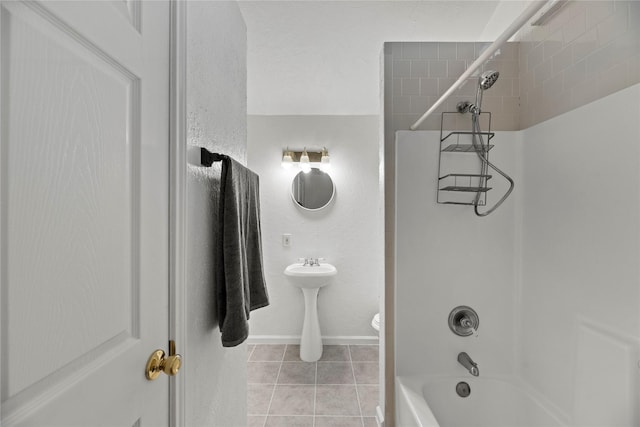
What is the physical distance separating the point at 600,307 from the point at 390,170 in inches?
39.7

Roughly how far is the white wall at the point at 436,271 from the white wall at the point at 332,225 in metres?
1.41

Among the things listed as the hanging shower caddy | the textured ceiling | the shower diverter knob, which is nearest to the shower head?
the hanging shower caddy

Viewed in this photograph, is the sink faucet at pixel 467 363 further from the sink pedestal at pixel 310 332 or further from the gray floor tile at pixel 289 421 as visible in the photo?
the sink pedestal at pixel 310 332

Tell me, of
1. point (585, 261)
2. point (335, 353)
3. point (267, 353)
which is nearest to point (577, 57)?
point (585, 261)

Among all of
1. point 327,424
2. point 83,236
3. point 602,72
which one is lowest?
point 327,424

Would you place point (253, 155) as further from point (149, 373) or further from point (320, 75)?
point (149, 373)

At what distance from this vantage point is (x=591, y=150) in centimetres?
112

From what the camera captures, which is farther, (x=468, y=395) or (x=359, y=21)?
(x=359, y=21)

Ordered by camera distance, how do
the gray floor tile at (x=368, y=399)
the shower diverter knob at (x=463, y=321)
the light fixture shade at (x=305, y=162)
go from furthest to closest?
1. the light fixture shade at (x=305, y=162)
2. the gray floor tile at (x=368, y=399)
3. the shower diverter knob at (x=463, y=321)

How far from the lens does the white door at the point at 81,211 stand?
41 centimetres

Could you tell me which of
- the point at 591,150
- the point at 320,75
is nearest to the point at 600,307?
the point at 591,150

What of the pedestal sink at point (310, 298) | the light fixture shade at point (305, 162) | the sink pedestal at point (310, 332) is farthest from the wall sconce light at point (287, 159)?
the sink pedestal at point (310, 332)

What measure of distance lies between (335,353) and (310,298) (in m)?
0.58

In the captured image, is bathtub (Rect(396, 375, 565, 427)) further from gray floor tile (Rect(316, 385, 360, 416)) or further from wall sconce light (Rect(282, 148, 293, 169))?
wall sconce light (Rect(282, 148, 293, 169))
